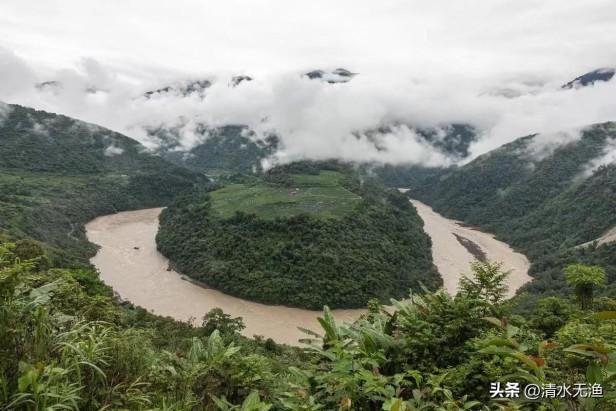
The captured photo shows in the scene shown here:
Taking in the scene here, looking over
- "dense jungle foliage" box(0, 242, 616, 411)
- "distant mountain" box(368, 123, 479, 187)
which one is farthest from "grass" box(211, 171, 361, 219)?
"distant mountain" box(368, 123, 479, 187)

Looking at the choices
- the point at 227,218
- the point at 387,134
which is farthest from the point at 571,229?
the point at 387,134

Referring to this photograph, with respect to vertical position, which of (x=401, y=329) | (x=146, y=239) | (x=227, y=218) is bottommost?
(x=146, y=239)

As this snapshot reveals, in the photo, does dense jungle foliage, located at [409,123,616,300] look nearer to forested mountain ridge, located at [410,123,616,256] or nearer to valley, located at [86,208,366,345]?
forested mountain ridge, located at [410,123,616,256]

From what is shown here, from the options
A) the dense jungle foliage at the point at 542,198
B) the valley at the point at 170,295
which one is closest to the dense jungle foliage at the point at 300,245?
the valley at the point at 170,295

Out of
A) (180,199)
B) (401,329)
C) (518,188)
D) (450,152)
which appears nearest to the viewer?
(401,329)

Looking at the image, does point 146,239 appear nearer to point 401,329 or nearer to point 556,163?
point 401,329

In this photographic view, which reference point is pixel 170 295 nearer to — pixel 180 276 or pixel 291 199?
pixel 180 276

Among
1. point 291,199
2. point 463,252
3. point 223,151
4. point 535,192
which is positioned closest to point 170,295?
point 291,199
